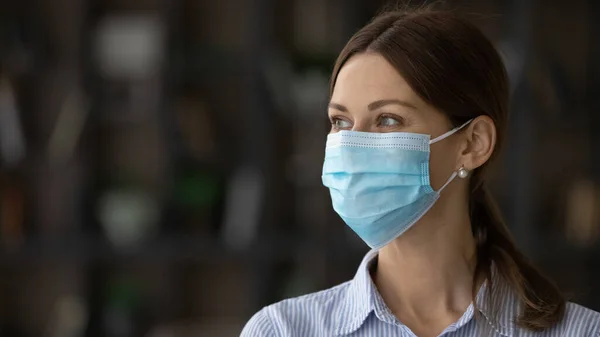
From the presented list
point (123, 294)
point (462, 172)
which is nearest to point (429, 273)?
point (462, 172)

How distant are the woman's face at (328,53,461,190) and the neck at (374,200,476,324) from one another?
0.30 ft

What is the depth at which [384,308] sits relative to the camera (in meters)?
1.78

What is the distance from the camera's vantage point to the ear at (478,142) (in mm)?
1806

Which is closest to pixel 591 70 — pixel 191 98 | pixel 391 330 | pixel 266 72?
pixel 266 72

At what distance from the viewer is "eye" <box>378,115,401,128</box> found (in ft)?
5.75

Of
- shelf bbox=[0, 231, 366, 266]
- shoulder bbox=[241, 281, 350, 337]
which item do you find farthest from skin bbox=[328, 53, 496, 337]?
shelf bbox=[0, 231, 366, 266]

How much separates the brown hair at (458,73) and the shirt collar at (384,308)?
0.02 meters

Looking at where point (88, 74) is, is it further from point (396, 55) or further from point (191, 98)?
point (396, 55)

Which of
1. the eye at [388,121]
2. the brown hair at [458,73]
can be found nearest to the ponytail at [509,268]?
the brown hair at [458,73]

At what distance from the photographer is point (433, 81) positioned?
171 centimetres

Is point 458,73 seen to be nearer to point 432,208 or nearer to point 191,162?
point 432,208

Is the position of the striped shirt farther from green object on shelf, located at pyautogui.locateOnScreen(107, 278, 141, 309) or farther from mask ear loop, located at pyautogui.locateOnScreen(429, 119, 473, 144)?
green object on shelf, located at pyautogui.locateOnScreen(107, 278, 141, 309)

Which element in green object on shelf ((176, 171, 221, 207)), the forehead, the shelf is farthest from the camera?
green object on shelf ((176, 171, 221, 207))

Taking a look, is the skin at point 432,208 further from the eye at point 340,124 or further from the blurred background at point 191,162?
the blurred background at point 191,162
